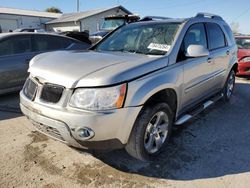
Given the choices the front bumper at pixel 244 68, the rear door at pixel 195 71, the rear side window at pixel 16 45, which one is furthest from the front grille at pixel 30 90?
the front bumper at pixel 244 68

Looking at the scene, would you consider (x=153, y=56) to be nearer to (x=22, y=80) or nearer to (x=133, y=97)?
(x=133, y=97)

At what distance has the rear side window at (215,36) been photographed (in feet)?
14.5

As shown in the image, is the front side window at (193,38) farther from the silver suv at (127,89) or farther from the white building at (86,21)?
the white building at (86,21)

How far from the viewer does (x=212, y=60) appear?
169 inches

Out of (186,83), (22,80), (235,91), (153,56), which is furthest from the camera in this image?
(235,91)

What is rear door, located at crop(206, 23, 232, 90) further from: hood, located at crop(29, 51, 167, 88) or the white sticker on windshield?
hood, located at crop(29, 51, 167, 88)

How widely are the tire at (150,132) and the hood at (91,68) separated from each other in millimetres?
503

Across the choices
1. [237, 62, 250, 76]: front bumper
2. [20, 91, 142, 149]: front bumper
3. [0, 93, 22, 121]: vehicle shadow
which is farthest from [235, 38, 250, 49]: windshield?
[20, 91, 142, 149]: front bumper

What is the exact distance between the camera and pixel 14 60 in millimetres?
5469

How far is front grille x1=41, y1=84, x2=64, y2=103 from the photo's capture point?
267cm

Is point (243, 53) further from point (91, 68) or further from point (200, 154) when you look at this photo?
point (91, 68)

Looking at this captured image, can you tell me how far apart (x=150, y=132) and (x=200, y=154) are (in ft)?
2.63

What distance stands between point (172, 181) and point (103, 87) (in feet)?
4.37

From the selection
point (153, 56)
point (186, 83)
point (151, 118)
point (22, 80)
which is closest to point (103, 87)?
point (151, 118)
